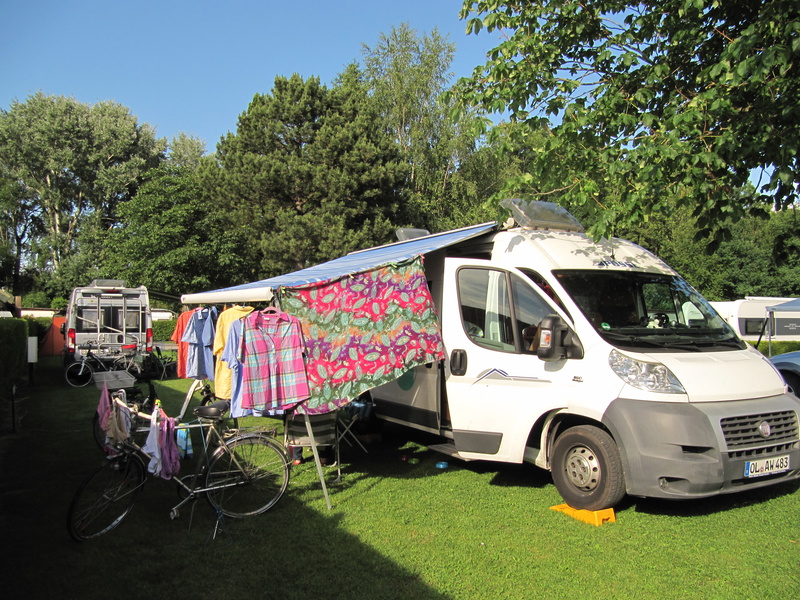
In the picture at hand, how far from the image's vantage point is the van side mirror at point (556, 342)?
5184 mm

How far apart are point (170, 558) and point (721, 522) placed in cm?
453

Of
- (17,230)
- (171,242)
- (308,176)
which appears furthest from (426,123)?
(17,230)

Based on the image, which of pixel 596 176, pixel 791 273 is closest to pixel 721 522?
pixel 596 176

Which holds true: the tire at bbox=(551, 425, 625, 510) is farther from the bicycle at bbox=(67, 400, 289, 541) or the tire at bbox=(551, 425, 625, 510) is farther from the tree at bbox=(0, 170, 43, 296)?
the tree at bbox=(0, 170, 43, 296)

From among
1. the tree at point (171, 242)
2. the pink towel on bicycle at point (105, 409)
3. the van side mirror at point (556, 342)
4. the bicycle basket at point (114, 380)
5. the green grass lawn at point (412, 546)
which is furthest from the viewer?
the tree at point (171, 242)

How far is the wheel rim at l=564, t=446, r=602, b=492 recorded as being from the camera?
5.07 metres

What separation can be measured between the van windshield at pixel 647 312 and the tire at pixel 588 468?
2.85 ft

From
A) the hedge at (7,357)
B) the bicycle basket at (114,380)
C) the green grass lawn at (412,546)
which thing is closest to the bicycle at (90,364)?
the hedge at (7,357)

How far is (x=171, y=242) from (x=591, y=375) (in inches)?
851

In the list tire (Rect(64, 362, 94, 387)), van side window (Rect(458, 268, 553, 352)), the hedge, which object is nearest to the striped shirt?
van side window (Rect(458, 268, 553, 352))

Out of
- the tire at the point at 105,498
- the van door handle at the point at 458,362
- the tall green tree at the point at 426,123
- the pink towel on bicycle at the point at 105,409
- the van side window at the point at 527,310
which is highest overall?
the tall green tree at the point at 426,123

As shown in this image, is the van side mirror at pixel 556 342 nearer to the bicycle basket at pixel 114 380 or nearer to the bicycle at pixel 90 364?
the bicycle basket at pixel 114 380

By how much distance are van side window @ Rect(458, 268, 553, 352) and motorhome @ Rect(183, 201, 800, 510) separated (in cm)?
1

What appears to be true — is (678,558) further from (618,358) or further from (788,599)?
(618,358)
